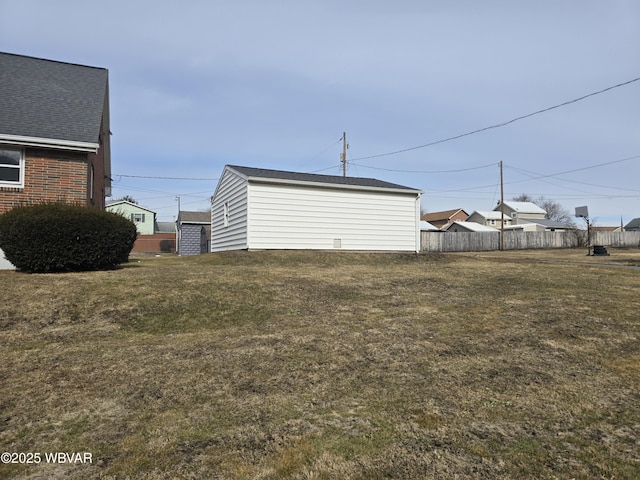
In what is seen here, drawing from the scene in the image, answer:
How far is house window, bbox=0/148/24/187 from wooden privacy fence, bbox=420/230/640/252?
108 ft

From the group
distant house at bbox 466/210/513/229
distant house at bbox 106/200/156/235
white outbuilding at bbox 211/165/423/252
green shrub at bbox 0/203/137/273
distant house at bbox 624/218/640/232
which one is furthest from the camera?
distant house at bbox 624/218/640/232

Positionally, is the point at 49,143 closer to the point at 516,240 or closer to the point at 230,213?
the point at 230,213

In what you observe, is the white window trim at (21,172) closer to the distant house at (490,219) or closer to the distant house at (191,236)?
the distant house at (191,236)

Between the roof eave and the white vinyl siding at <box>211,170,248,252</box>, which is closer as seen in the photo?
the roof eave

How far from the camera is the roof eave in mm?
11297

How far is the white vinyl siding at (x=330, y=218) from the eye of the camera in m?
16.2

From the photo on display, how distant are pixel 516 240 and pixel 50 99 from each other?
43.3 m

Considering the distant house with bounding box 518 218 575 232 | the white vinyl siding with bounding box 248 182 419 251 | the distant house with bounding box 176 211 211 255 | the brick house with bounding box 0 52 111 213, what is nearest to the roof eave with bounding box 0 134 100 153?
the brick house with bounding box 0 52 111 213

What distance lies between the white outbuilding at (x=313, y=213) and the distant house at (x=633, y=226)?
88.1 metres

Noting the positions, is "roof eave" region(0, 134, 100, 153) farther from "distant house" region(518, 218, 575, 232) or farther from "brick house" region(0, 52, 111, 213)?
"distant house" region(518, 218, 575, 232)

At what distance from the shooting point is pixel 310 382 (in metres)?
4.16

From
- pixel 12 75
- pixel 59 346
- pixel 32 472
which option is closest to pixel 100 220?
pixel 59 346

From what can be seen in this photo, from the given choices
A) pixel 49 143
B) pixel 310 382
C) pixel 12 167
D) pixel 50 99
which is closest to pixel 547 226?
pixel 50 99

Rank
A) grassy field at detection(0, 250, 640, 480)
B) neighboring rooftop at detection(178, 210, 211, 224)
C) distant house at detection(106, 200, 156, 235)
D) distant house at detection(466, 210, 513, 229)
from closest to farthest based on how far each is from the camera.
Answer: grassy field at detection(0, 250, 640, 480)
neighboring rooftop at detection(178, 210, 211, 224)
distant house at detection(106, 200, 156, 235)
distant house at detection(466, 210, 513, 229)
